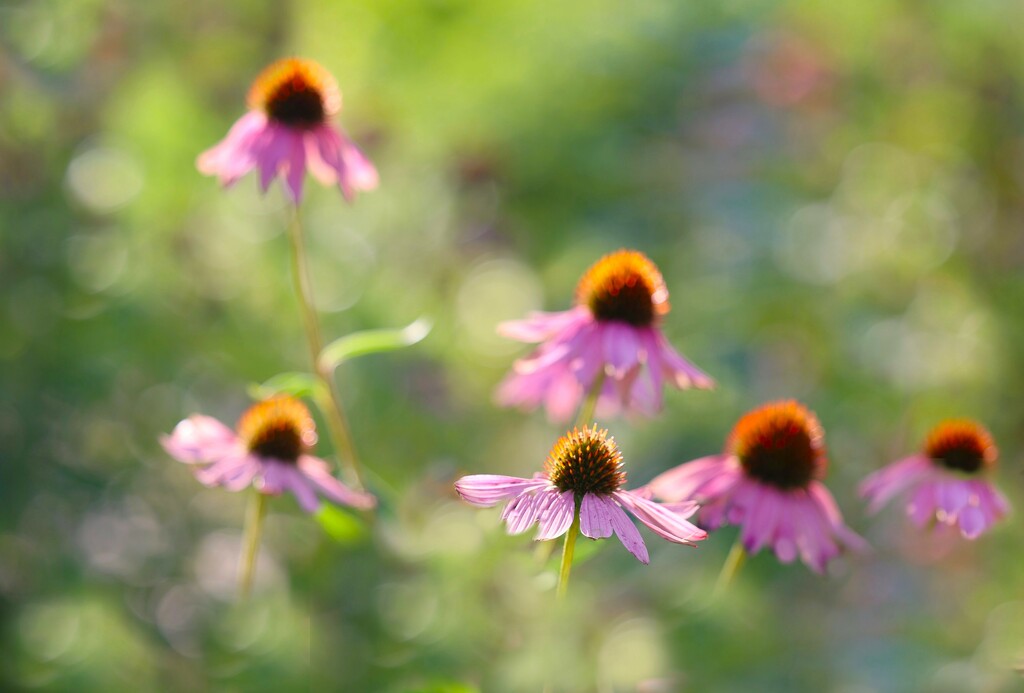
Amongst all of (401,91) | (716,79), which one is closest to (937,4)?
(716,79)

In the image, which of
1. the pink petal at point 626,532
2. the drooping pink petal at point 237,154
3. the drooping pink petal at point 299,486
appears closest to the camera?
the pink petal at point 626,532

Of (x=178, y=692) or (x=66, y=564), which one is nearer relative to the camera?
(x=178, y=692)

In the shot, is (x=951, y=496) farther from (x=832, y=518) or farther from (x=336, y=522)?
(x=336, y=522)

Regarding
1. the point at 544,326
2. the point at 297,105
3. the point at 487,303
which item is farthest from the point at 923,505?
the point at 487,303

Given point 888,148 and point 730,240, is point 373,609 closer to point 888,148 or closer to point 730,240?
point 730,240

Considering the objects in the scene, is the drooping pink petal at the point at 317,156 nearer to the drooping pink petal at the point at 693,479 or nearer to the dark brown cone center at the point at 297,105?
the dark brown cone center at the point at 297,105

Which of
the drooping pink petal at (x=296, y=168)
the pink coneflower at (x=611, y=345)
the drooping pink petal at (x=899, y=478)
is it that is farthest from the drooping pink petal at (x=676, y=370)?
the drooping pink petal at (x=296, y=168)
